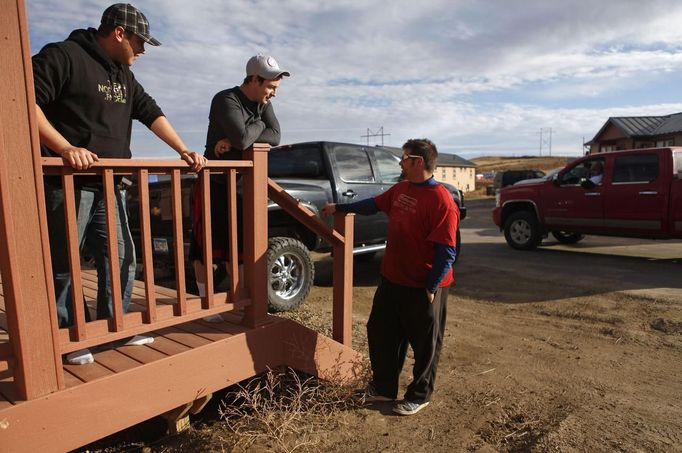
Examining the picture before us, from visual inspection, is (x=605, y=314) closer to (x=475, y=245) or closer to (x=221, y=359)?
(x=221, y=359)

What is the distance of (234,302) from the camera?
9.84 feet

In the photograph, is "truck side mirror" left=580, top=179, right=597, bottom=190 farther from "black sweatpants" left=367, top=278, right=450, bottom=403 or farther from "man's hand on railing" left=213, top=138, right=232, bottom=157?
"man's hand on railing" left=213, top=138, right=232, bottom=157

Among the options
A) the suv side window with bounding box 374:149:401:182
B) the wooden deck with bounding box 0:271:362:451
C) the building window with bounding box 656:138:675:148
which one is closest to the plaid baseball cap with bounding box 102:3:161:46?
the wooden deck with bounding box 0:271:362:451

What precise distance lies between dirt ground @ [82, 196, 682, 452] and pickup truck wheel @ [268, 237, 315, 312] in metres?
0.20

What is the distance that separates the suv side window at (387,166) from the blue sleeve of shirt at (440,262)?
13.6ft

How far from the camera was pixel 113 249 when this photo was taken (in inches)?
94.3

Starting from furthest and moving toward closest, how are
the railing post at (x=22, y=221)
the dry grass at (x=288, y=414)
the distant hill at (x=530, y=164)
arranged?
the distant hill at (x=530, y=164)
the dry grass at (x=288, y=414)
the railing post at (x=22, y=221)

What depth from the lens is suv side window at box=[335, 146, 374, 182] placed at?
6.54 meters

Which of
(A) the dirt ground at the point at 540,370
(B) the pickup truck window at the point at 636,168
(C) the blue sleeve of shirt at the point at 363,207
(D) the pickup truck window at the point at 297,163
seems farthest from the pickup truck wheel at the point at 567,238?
(C) the blue sleeve of shirt at the point at 363,207

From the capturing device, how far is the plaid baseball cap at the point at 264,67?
3096 millimetres

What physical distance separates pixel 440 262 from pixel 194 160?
1.53m

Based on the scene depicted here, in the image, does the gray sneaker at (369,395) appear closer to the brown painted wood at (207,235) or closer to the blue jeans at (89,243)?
the brown painted wood at (207,235)

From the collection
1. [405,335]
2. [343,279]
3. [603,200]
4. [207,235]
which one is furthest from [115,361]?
[603,200]

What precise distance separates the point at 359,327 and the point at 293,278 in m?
Answer: 0.87
